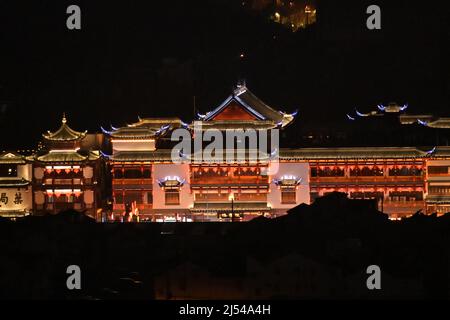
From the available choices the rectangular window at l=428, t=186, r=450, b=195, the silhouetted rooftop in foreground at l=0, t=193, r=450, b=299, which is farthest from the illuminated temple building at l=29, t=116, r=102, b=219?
the rectangular window at l=428, t=186, r=450, b=195

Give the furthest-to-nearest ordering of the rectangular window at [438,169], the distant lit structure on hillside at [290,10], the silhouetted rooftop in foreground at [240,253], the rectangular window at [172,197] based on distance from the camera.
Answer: the distant lit structure on hillside at [290,10]
the rectangular window at [172,197]
the rectangular window at [438,169]
the silhouetted rooftop in foreground at [240,253]

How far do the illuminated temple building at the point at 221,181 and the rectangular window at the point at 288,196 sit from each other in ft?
0.09

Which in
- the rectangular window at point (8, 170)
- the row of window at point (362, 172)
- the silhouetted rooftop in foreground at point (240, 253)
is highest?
the rectangular window at point (8, 170)

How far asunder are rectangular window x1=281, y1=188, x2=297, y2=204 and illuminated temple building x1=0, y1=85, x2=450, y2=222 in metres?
0.03

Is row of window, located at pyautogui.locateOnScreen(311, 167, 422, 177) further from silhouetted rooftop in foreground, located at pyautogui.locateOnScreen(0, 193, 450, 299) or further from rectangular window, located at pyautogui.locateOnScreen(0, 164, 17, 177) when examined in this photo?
rectangular window, located at pyautogui.locateOnScreen(0, 164, 17, 177)

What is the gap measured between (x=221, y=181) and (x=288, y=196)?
1.86m

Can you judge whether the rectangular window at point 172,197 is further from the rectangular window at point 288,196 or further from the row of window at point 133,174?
the rectangular window at point 288,196

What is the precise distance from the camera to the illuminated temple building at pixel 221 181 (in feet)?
80.4

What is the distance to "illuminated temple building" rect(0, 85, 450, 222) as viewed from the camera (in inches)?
965

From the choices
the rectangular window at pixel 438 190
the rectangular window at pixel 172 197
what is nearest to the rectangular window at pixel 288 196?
the rectangular window at pixel 172 197

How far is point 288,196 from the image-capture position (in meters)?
24.7

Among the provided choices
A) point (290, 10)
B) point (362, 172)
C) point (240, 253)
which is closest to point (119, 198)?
point (362, 172)

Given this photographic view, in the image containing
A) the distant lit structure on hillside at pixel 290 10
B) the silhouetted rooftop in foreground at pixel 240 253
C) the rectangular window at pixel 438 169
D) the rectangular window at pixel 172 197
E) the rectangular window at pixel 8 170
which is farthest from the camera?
the distant lit structure on hillside at pixel 290 10
